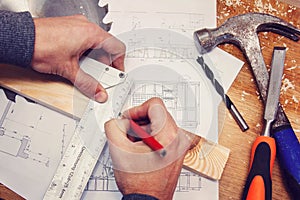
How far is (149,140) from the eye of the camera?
695 millimetres

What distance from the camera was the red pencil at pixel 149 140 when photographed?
69 centimetres

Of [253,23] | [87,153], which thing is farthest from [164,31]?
[87,153]

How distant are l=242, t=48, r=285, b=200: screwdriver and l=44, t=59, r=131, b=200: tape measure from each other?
24 centimetres

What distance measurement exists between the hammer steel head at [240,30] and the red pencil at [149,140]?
0.69 ft

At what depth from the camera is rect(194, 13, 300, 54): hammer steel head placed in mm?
820

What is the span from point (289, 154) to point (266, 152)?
1.5 inches

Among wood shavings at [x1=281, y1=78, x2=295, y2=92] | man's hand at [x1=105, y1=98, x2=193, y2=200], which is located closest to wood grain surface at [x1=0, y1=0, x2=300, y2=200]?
wood shavings at [x1=281, y1=78, x2=295, y2=92]

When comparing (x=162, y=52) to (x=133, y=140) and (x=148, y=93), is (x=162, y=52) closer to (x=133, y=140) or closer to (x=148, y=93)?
(x=148, y=93)

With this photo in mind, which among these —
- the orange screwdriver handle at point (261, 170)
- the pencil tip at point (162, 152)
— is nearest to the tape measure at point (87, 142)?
the pencil tip at point (162, 152)

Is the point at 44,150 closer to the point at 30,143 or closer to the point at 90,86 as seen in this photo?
the point at 30,143

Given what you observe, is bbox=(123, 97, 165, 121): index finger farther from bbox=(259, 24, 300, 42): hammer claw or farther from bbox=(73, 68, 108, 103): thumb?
bbox=(259, 24, 300, 42): hammer claw

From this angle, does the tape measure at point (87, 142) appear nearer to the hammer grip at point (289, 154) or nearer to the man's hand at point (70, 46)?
the man's hand at point (70, 46)

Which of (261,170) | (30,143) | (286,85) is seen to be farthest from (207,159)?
(30,143)

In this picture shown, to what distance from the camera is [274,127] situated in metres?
0.78
